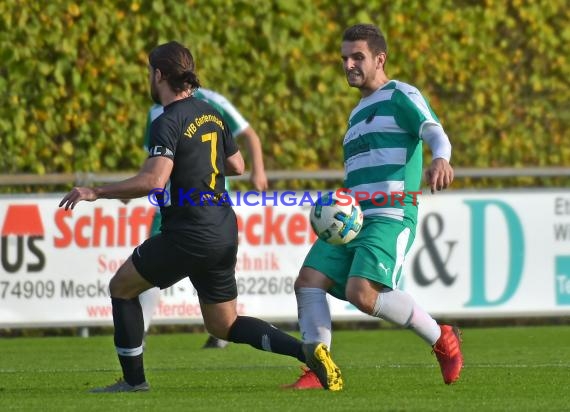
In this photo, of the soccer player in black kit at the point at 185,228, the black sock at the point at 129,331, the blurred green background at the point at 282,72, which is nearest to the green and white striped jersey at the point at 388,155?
the soccer player in black kit at the point at 185,228

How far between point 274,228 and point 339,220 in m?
4.84

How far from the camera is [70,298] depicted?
12.2 meters

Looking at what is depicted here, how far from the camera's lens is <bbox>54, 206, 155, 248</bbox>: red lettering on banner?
12.2 meters

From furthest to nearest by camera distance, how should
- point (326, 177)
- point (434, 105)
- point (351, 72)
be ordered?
point (434, 105) < point (326, 177) < point (351, 72)

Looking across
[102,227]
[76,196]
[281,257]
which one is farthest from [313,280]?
[102,227]

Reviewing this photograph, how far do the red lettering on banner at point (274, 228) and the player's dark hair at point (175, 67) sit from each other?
16.6ft

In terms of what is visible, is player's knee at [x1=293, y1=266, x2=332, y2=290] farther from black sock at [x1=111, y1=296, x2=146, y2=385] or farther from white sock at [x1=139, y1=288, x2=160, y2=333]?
white sock at [x1=139, y1=288, x2=160, y2=333]

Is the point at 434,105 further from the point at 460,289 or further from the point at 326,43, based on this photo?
the point at 460,289

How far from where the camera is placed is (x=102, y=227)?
12.3m

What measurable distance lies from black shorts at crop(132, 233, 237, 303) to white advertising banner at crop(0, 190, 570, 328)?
4794 millimetres

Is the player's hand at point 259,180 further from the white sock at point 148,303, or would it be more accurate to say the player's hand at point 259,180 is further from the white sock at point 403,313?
the white sock at point 403,313

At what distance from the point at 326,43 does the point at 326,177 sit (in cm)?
143

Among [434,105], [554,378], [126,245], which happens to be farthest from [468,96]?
[554,378]

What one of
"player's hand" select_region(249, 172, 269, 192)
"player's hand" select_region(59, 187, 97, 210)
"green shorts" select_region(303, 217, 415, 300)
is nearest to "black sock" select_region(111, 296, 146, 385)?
"player's hand" select_region(59, 187, 97, 210)
